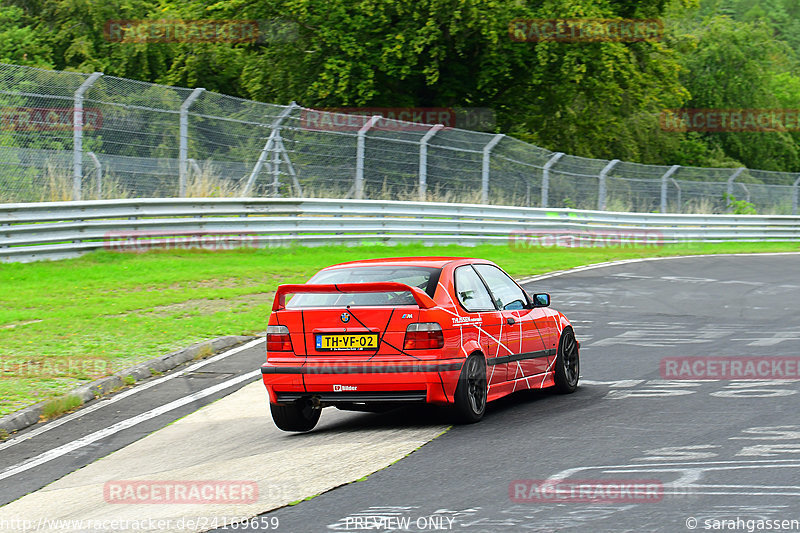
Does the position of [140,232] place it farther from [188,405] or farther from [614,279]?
[188,405]

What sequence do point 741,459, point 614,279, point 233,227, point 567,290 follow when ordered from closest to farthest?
point 741,459 → point 567,290 → point 614,279 → point 233,227

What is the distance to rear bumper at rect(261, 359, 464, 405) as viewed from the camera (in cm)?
791

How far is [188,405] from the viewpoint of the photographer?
9.43m

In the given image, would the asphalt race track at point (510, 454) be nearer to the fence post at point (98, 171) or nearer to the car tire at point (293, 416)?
the car tire at point (293, 416)

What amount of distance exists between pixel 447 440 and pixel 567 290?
1066 cm

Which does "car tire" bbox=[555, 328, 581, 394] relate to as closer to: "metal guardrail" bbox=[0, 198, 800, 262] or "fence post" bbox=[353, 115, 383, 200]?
"metal guardrail" bbox=[0, 198, 800, 262]

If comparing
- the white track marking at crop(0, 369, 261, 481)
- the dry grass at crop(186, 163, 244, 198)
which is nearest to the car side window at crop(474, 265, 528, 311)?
the white track marking at crop(0, 369, 261, 481)

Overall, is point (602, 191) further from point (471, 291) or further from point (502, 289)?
point (471, 291)

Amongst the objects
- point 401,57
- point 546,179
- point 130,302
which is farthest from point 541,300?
point 401,57

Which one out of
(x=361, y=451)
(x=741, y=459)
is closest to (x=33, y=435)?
(x=361, y=451)

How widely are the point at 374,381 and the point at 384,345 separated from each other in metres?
0.28

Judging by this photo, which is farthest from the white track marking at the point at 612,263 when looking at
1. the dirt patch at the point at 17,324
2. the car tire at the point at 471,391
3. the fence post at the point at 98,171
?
the car tire at the point at 471,391

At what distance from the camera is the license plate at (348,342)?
802cm

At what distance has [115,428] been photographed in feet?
28.5
